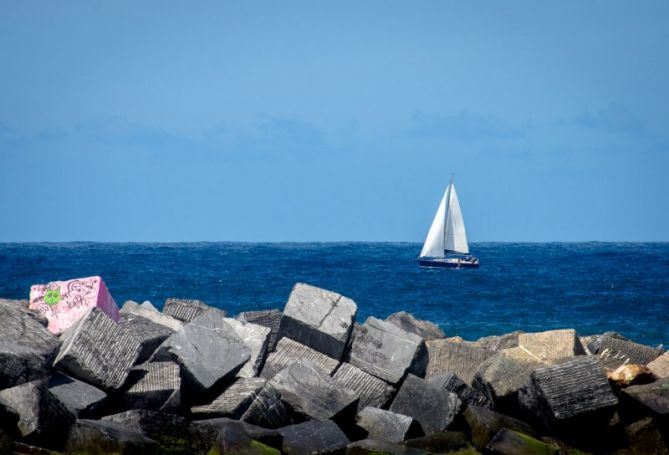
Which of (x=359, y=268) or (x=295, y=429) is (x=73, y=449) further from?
(x=359, y=268)

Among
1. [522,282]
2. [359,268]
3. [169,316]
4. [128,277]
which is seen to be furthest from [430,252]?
[169,316]

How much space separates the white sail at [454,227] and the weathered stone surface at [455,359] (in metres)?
46.2

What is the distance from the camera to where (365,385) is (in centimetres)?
927

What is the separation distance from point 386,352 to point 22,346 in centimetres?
343

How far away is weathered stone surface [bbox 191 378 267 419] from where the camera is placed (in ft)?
27.6

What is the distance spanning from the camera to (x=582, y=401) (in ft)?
28.2

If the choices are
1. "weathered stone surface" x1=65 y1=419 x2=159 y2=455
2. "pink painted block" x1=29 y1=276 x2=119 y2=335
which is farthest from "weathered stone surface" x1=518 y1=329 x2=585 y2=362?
"pink painted block" x1=29 y1=276 x2=119 y2=335

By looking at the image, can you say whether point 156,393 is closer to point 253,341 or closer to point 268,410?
point 268,410

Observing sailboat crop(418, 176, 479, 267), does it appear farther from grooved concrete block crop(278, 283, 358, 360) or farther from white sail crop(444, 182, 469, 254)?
grooved concrete block crop(278, 283, 358, 360)

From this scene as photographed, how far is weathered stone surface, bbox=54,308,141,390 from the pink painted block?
3.37 ft

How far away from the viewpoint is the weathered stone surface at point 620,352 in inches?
410

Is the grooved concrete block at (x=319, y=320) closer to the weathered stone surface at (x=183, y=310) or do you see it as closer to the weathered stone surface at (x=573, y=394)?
the weathered stone surface at (x=183, y=310)

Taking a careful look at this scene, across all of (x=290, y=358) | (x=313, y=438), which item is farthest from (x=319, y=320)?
(x=313, y=438)

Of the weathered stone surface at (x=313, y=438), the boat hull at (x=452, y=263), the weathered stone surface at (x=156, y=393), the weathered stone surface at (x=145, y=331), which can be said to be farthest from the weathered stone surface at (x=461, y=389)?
the boat hull at (x=452, y=263)
